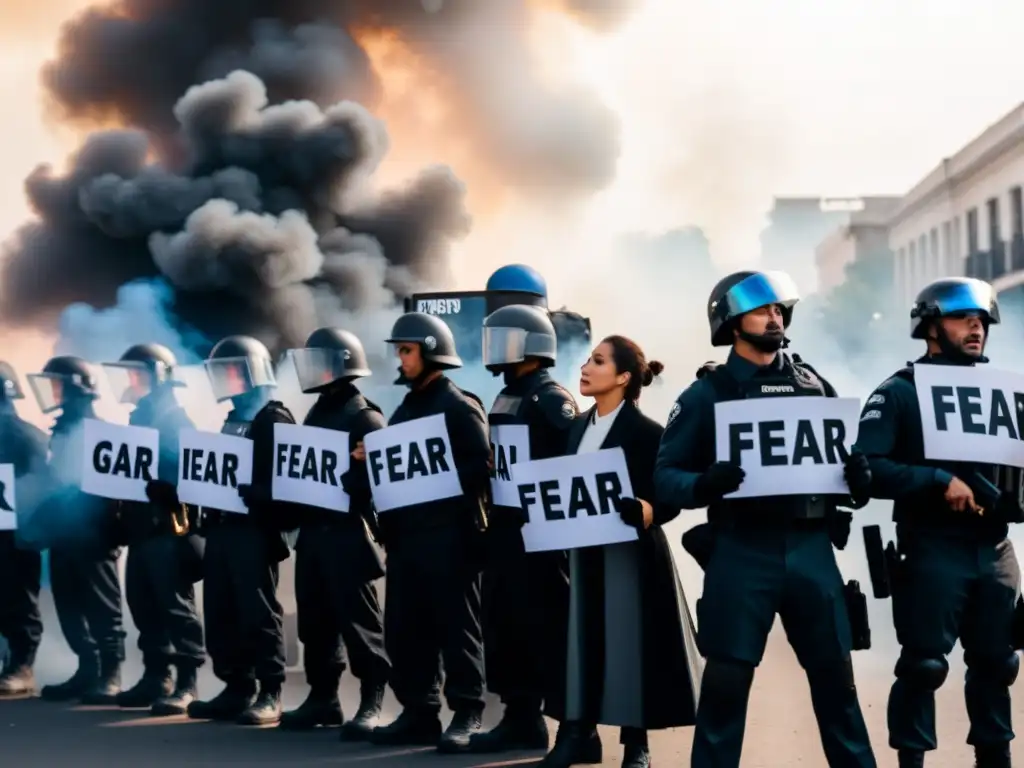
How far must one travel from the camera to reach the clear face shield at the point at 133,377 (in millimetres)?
8391

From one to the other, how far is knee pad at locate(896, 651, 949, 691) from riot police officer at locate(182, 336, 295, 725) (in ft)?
11.0

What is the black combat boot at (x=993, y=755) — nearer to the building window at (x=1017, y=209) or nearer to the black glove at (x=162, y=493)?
the black glove at (x=162, y=493)

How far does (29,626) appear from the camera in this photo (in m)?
8.84

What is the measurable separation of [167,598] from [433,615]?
186 centimetres

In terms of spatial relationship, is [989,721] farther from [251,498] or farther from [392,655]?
[251,498]

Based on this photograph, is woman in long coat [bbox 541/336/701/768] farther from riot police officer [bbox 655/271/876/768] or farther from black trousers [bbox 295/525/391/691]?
black trousers [bbox 295/525/391/691]

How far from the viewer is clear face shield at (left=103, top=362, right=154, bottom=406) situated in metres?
8.39

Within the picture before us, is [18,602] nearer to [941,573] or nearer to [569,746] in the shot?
[569,746]

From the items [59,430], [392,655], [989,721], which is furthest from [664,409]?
[989,721]

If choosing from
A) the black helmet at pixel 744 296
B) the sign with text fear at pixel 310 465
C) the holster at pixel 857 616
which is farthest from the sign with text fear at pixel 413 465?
the holster at pixel 857 616

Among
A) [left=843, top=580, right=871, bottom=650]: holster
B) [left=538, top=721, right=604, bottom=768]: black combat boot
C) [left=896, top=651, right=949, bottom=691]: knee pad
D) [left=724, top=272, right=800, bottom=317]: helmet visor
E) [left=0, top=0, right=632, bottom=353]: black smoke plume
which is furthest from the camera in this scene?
[left=0, top=0, right=632, bottom=353]: black smoke plume

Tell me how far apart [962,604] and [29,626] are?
5.67m

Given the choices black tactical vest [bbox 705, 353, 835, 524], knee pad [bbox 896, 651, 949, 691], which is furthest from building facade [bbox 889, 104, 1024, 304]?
black tactical vest [bbox 705, 353, 835, 524]

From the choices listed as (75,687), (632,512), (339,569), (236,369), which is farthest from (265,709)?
(632,512)
